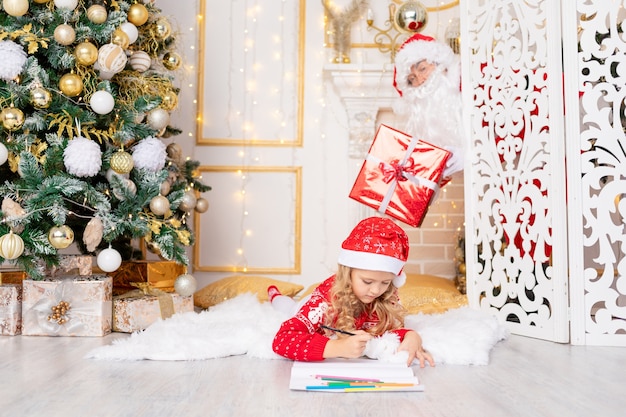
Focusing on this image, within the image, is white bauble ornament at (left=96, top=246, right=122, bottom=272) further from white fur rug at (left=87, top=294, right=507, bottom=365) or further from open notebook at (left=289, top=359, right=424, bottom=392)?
open notebook at (left=289, top=359, right=424, bottom=392)

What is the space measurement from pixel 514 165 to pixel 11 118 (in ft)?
6.55

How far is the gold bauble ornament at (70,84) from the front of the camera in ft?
7.82

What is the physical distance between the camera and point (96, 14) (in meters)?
2.47

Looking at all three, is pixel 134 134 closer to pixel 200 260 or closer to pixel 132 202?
pixel 132 202

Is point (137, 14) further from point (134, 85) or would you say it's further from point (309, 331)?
point (309, 331)

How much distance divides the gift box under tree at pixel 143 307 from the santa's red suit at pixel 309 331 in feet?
2.57


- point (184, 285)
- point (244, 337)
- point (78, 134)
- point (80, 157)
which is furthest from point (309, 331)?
point (78, 134)

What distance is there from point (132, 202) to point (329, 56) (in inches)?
69.0

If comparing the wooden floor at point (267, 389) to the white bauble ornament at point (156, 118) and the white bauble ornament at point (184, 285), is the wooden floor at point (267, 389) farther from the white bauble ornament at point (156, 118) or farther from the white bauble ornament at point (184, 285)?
the white bauble ornament at point (156, 118)

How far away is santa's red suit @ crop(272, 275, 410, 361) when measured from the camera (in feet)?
6.03

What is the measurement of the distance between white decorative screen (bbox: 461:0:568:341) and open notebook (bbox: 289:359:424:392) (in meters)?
0.85

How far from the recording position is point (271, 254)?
3.71 metres

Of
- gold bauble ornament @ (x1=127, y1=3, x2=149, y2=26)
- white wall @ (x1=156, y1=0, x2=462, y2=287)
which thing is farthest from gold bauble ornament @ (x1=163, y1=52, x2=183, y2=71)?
white wall @ (x1=156, y1=0, x2=462, y2=287)

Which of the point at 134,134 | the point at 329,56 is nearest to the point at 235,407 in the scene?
the point at 134,134
